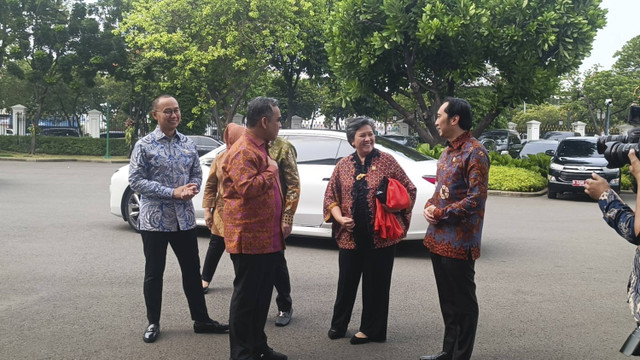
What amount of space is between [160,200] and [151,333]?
1.04 m

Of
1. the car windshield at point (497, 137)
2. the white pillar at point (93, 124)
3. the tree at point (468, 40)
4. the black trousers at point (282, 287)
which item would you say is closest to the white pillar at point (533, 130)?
the car windshield at point (497, 137)

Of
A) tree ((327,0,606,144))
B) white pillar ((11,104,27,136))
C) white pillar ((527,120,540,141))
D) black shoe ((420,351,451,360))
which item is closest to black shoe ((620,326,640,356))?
black shoe ((420,351,451,360))

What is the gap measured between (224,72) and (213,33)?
2.12 meters

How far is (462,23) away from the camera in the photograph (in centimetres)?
1777

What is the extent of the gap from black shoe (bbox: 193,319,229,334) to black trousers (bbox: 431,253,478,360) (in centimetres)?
189

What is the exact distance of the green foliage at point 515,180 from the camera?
16.8m

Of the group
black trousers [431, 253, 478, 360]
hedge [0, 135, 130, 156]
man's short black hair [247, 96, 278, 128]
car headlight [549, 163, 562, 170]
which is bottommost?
hedge [0, 135, 130, 156]

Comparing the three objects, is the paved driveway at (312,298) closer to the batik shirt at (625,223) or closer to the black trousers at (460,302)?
the black trousers at (460,302)

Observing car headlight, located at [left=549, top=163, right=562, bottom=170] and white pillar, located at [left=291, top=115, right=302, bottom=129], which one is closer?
car headlight, located at [left=549, top=163, right=562, bottom=170]

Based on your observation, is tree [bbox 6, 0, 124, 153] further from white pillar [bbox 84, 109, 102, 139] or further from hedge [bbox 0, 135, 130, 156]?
white pillar [bbox 84, 109, 102, 139]

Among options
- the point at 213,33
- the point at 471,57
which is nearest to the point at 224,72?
the point at 213,33

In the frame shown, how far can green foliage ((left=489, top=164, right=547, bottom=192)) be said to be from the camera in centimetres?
1683

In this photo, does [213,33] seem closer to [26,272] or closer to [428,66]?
[428,66]

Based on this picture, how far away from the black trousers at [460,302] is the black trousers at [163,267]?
199 centimetres
